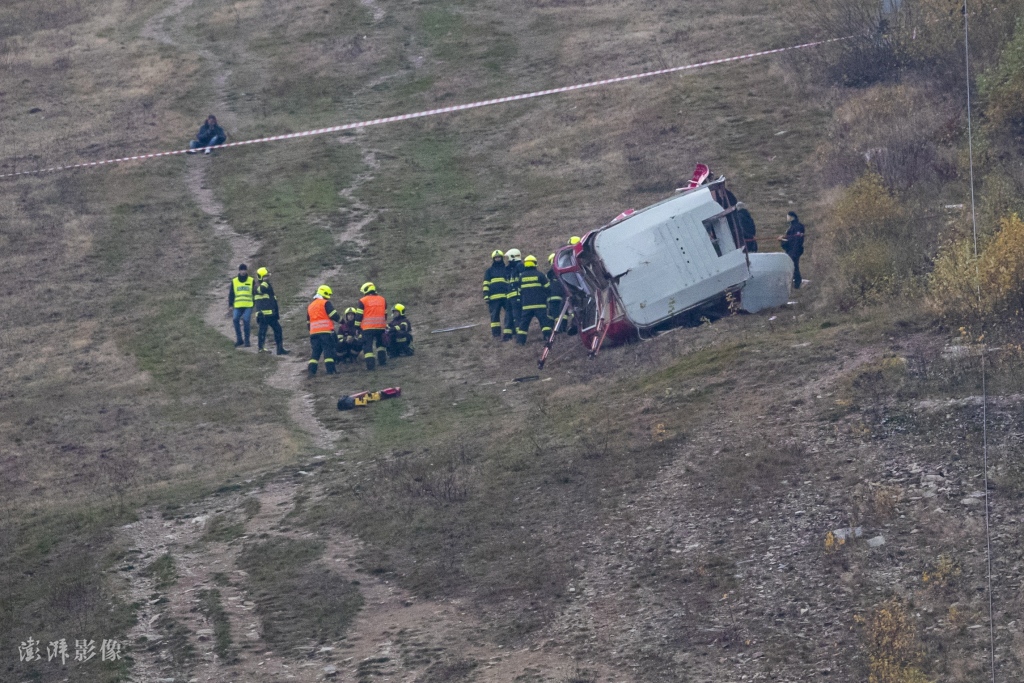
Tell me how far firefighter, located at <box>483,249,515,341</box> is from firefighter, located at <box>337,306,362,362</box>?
2.33 metres

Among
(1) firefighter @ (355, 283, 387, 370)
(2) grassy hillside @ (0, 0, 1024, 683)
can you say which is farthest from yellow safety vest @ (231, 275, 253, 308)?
(1) firefighter @ (355, 283, 387, 370)

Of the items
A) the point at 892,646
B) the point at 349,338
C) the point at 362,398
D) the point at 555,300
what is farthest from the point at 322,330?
the point at 892,646

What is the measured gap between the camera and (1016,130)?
73.3 feet

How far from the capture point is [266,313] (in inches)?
872

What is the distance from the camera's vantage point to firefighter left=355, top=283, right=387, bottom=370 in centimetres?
2097

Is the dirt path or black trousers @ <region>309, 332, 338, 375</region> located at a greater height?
black trousers @ <region>309, 332, 338, 375</region>

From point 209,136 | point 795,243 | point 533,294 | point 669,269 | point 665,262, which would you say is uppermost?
point 209,136

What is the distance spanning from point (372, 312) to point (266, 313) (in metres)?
2.34

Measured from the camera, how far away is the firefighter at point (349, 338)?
21.1 meters

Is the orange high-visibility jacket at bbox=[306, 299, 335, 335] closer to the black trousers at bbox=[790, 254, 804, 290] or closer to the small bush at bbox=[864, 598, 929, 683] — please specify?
the black trousers at bbox=[790, 254, 804, 290]

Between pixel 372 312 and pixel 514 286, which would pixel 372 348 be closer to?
pixel 372 312

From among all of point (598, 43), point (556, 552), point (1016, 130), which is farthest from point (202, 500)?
point (598, 43)

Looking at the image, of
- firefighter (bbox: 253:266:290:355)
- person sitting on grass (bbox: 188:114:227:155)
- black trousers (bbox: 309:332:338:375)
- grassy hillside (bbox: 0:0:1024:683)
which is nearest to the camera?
grassy hillside (bbox: 0:0:1024:683)

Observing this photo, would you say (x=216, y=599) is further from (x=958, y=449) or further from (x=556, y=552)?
(x=958, y=449)
